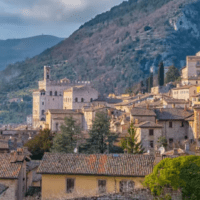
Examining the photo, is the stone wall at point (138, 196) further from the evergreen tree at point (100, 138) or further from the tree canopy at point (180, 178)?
the evergreen tree at point (100, 138)

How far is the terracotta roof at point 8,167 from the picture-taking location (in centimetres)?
3553

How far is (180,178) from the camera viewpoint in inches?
1077

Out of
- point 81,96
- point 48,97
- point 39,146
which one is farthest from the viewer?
point 48,97

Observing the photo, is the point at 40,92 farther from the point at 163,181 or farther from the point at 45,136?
the point at 163,181

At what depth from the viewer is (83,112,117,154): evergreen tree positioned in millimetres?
55031

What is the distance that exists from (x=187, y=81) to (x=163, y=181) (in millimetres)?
95388

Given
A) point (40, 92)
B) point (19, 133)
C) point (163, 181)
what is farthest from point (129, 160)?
point (40, 92)

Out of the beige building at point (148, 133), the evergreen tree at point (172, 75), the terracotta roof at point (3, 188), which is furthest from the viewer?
the evergreen tree at point (172, 75)

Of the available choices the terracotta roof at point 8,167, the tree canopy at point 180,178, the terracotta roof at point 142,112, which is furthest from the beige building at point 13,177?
the terracotta roof at point 142,112

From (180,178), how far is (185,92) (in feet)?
248

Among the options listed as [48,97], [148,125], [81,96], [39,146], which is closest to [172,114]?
[148,125]

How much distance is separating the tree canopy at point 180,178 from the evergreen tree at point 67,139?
87.1 feet

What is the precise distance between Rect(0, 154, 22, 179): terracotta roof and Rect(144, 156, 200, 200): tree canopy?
419 inches

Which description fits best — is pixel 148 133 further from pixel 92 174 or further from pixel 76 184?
pixel 76 184
